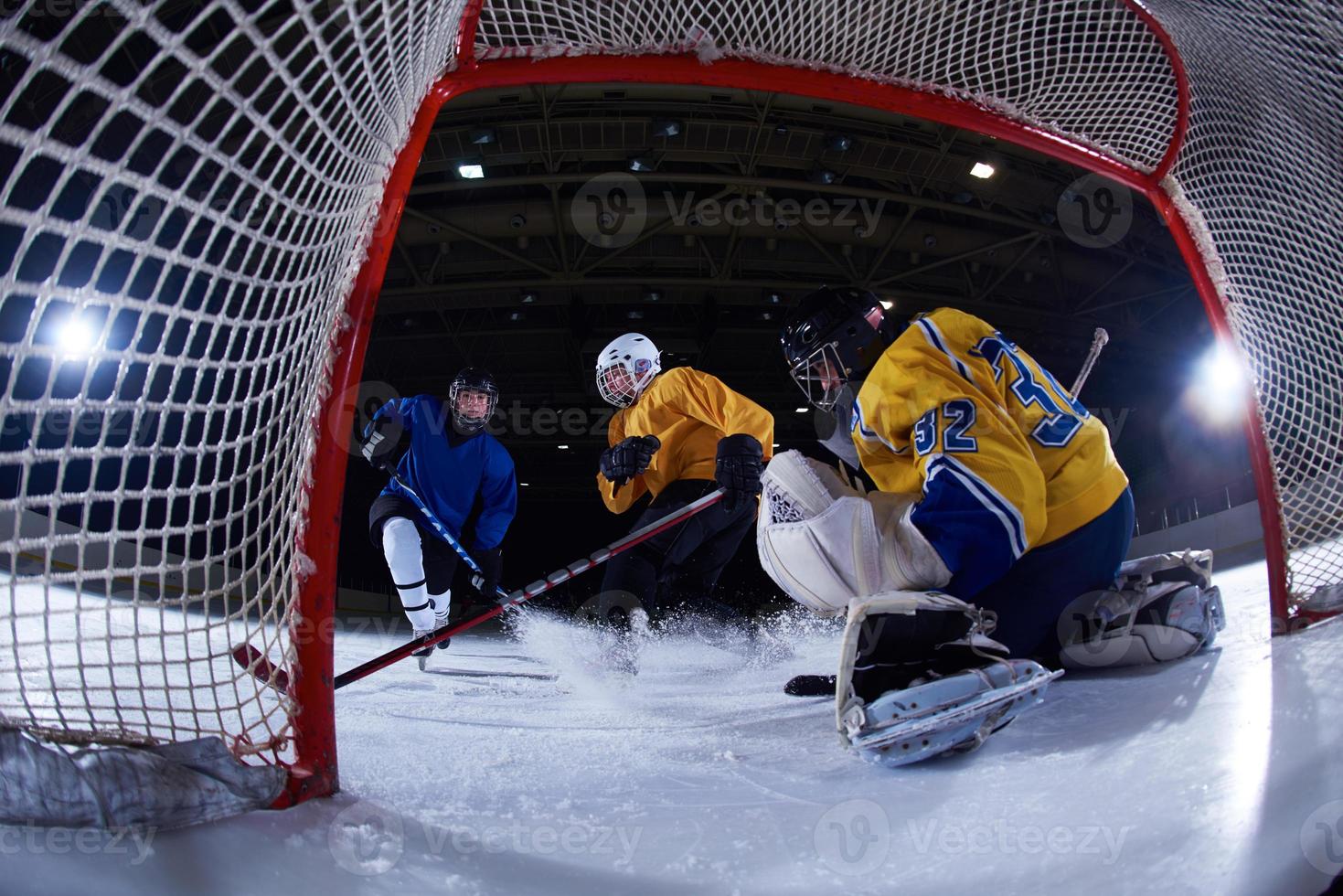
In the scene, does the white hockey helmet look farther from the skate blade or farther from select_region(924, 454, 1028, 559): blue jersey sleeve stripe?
the skate blade

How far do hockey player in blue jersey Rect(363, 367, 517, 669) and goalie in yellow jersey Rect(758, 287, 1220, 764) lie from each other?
1.88 m

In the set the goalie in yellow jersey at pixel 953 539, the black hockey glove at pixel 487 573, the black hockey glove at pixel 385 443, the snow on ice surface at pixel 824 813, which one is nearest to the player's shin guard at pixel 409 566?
the black hockey glove at pixel 385 443

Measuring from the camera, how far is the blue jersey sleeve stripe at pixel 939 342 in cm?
Result: 113

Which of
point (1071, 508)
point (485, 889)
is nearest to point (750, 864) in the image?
point (485, 889)

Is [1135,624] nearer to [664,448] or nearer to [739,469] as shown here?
[739,469]

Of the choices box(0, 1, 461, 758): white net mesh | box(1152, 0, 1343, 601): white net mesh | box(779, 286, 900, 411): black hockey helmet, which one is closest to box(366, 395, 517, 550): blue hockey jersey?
box(0, 1, 461, 758): white net mesh

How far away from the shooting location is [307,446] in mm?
1091

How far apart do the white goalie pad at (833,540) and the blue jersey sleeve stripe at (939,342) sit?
230mm

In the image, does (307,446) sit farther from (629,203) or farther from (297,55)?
(629,203)

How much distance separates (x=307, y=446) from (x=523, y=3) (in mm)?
958

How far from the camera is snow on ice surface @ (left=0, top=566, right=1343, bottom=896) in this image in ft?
2.21

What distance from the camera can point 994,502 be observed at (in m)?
1.01

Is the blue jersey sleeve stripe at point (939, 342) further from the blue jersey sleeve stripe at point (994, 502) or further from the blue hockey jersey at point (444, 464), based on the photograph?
Result: the blue hockey jersey at point (444, 464)

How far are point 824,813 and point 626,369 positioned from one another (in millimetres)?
2272
